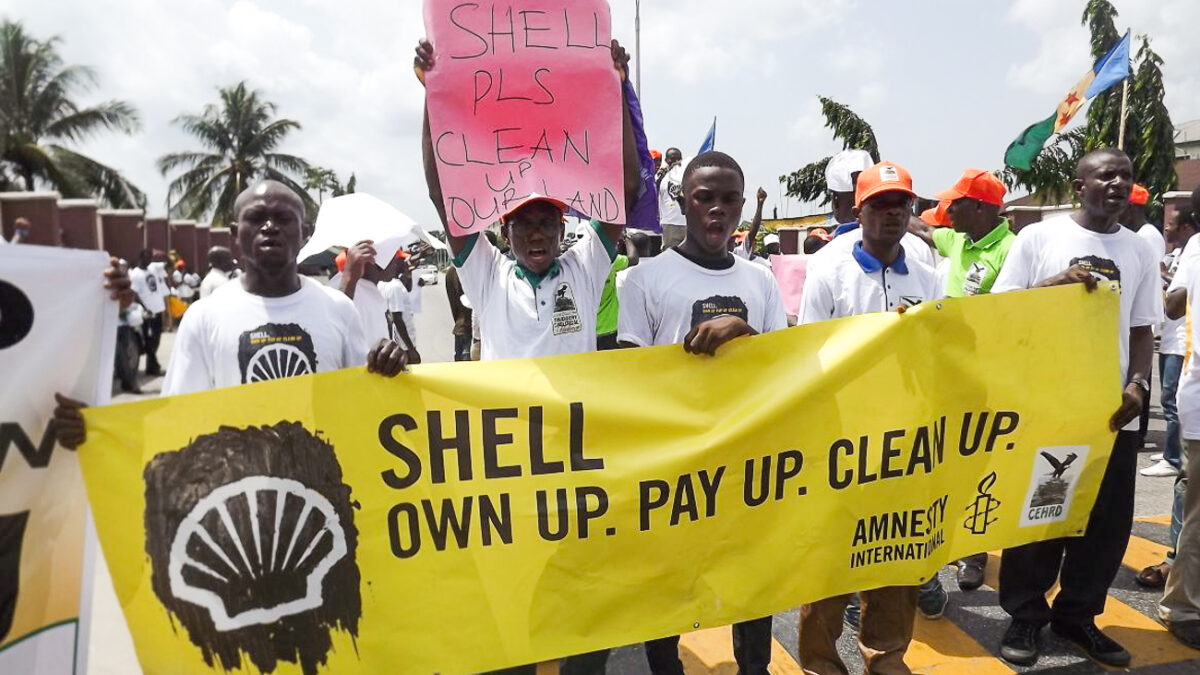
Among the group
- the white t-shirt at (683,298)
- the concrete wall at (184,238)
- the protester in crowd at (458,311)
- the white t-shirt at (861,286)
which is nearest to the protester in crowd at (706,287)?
the white t-shirt at (683,298)

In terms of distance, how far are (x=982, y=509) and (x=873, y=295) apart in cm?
94

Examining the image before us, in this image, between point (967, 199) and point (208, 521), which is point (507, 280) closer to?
point (208, 521)

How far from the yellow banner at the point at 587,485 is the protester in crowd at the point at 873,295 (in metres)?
0.24

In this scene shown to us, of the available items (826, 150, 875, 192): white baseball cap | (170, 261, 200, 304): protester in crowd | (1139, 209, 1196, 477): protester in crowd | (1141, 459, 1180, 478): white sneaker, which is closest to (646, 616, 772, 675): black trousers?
(826, 150, 875, 192): white baseball cap

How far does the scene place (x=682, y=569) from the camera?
289 centimetres

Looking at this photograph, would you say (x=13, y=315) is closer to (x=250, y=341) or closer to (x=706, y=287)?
(x=250, y=341)

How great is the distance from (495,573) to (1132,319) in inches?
114

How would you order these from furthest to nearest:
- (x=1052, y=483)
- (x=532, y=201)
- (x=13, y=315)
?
(x=1052, y=483), (x=532, y=201), (x=13, y=315)

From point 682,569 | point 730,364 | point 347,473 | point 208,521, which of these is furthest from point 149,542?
point 730,364

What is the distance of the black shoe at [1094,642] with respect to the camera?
3541 millimetres

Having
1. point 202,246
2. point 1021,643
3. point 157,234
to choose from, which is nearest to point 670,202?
point 1021,643

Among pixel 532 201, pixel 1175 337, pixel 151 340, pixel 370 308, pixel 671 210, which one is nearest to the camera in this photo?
pixel 532 201

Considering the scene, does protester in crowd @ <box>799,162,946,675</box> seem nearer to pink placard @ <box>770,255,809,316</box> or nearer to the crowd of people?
the crowd of people

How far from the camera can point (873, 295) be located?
3408mm
